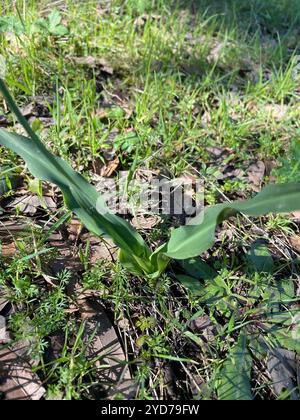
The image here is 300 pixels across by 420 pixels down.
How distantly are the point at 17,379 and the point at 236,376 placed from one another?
505 millimetres

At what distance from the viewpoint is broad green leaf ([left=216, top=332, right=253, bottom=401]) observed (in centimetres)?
100

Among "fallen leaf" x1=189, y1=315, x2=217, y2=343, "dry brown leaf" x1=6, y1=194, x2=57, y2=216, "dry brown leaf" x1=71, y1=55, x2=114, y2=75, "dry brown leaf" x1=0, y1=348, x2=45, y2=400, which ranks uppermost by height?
"dry brown leaf" x1=71, y1=55, x2=114, y2=75

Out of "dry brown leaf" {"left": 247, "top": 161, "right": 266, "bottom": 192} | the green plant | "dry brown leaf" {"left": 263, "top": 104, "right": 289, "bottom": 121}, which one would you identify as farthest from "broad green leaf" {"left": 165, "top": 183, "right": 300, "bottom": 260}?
"dry brown leaf" {"left": 263, "top": 104, "right": 289, "bottom": 121}

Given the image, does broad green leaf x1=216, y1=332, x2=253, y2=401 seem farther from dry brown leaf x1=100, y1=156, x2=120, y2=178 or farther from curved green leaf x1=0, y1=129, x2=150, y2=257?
dry brown leaf x1=100, y1=156, x2=120, y2=178

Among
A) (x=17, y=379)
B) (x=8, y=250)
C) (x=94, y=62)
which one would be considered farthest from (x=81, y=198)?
(x=94, y=62)

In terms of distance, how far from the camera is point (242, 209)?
2.95 ft

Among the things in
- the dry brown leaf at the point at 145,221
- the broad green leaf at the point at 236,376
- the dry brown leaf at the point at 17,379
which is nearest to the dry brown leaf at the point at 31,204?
the dry brown leaf at the point at 145,221

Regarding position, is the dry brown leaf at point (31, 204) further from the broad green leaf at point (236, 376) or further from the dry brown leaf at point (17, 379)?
the broad green leaf at point (236, 376)

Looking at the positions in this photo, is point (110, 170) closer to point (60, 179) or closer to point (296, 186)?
point (60, 179)

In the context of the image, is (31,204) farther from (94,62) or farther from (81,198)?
(94,62)

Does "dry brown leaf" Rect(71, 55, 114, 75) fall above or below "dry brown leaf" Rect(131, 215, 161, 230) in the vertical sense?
above

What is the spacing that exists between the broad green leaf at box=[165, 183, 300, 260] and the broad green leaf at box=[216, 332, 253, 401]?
28 centimetres

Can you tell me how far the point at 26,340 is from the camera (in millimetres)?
1017

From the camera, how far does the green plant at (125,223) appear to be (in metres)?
0.91
